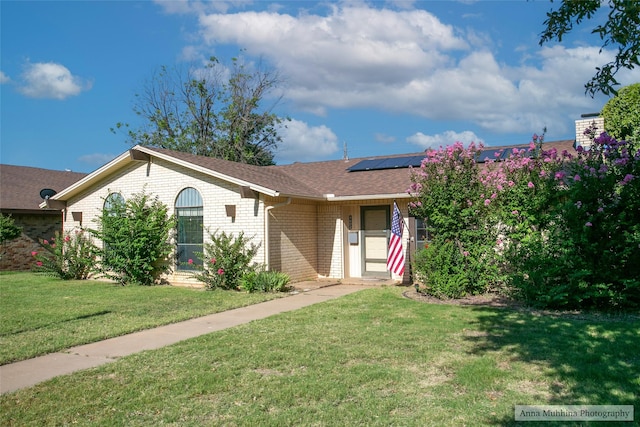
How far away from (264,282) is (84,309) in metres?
3.97

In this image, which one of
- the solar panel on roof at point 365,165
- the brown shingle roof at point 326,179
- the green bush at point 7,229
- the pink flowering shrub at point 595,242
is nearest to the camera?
the pink flowering shrub at point 595,242

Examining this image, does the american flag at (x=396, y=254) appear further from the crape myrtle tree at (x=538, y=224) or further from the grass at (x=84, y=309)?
the grass at (x=84, y=309)

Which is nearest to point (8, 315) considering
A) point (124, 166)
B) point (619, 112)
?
point (124, 166)

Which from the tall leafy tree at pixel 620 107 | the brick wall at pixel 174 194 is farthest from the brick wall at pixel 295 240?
the tall leafy tree at pixel 620 107

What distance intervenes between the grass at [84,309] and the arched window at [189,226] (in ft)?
3.57

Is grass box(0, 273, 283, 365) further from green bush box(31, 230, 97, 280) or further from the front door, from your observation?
the front door

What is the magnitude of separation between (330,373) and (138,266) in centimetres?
998

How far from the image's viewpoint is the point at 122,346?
22.4 feet

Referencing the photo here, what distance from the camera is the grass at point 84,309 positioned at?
713cm

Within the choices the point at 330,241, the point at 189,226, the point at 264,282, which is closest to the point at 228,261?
the point at 264,282

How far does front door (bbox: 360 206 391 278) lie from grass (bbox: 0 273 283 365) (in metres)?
4.04

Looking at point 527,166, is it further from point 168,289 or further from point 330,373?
point 168,289

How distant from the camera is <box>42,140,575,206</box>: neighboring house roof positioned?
13078 mm

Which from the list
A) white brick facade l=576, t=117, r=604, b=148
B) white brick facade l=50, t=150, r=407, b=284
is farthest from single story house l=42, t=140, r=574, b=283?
white brick facade l=576, t=117, r=604, b=148
